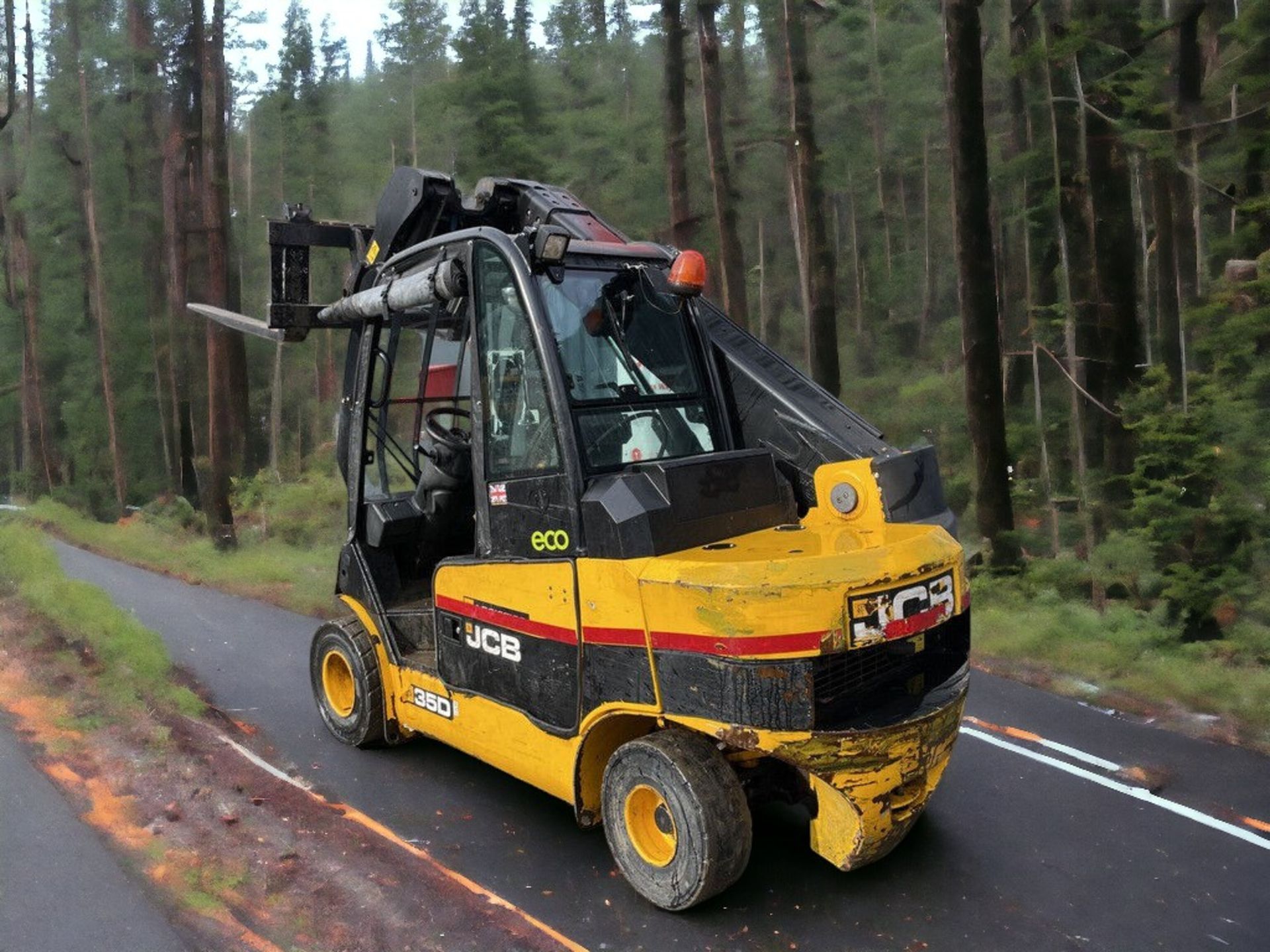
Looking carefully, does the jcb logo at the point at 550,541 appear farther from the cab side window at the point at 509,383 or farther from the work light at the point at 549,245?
the work light at the point at 549,245

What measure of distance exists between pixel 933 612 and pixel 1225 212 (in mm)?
21032

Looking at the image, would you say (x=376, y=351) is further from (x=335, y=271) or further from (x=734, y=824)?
(x=335, y=271)

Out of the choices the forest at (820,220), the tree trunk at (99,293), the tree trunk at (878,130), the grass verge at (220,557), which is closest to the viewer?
the forest at (820,220)

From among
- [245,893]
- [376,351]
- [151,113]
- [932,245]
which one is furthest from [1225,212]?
[151,113]

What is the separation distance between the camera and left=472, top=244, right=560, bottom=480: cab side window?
460 cm

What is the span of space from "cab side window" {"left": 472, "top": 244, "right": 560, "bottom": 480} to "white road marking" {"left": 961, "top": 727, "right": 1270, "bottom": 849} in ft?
11.5

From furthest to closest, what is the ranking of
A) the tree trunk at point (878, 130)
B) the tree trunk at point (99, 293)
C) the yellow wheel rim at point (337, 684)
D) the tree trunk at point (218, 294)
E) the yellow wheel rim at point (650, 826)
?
the tree trunk at point (878, 130) < the tree trunk at point (99, 293) < the tree trunk at point (218, 294) < the yellow wheel rim at point (337, 684) < the yellow wheel rim at point (650, 826)

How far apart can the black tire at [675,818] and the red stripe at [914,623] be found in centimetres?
88

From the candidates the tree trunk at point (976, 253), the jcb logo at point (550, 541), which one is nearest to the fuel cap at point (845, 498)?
the jcb logo at point (550, 541)

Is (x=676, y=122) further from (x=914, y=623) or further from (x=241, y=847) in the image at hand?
(x=241, y=847)

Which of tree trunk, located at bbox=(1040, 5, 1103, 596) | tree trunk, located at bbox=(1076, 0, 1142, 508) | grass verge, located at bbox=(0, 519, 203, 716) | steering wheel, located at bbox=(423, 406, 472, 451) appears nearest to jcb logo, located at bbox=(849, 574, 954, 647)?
steering wheel, located at bbox=(423, 406, 472, 451)

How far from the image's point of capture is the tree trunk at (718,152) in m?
16.5

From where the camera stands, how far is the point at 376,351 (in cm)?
598

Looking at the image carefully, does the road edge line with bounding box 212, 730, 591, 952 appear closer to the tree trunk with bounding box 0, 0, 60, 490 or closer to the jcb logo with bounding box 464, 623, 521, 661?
the jcb logo with bounding box 464, 623, 521, 661
